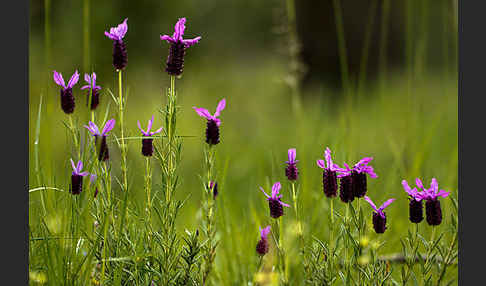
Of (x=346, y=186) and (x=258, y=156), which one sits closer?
(x=346, y=186)

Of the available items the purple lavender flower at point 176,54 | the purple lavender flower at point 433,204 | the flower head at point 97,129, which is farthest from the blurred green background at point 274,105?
the purple lavender flower at point 433,204

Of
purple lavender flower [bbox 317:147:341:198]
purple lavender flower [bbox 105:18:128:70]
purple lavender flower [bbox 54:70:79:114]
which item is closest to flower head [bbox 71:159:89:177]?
purple lavender flower [bbox 54:70:79:114]

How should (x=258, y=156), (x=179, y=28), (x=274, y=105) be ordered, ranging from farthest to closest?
(x=274, y=105) < (x=258, y=156) < (x=179, y=28)

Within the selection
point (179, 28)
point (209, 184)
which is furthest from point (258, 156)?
point (179, 28)

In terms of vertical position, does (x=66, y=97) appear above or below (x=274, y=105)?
below

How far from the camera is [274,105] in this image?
22.7 feet

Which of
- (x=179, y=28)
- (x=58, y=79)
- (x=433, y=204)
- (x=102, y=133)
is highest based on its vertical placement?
(x=179, y=28)

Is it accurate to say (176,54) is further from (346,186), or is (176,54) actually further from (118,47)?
(346,186)

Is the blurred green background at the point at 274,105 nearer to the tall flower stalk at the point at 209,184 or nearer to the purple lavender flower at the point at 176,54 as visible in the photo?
the tall flower stalk at the point at 209,184

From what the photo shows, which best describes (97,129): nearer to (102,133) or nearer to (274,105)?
(102,133)

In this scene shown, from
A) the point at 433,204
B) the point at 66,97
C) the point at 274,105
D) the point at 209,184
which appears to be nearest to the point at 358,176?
the point at 433,204

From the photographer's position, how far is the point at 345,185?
47.1 inches

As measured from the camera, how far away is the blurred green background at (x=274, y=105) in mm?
1900

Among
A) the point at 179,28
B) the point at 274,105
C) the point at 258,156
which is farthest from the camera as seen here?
the point at 274,105
